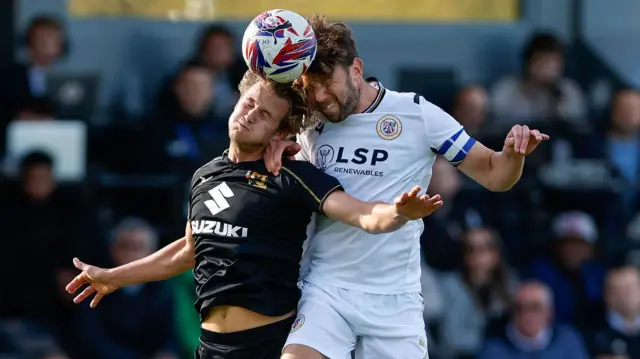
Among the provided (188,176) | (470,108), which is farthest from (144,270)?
(470,108)

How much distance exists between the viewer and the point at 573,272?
37.8 ft

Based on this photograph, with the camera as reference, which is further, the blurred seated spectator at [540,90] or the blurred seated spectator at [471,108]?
the blurred seated spectator at [540,90]

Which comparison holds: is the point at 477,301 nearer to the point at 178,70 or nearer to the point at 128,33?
the point at 178,70

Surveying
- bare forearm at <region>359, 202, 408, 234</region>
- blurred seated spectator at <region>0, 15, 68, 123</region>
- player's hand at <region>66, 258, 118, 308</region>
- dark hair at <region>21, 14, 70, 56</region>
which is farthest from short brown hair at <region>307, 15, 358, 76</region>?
dark hair at <region>21, 14, 70, 56</region>

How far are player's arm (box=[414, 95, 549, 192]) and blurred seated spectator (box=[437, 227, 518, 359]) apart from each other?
15.2ft

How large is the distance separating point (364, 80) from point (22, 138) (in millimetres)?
→ 4975

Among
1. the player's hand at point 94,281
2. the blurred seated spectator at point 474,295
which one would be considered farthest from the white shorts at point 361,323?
the blurred seated spectator at point 474,295

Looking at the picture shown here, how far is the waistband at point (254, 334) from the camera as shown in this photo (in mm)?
6039

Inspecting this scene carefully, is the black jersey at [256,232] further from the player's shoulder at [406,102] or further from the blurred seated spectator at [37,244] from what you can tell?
the blurred seated spectator at [37,244]

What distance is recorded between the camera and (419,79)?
41.4 feet

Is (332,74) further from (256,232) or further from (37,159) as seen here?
(37,159)

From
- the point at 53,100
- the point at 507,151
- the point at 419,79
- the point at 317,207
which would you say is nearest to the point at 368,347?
the point at 317,207

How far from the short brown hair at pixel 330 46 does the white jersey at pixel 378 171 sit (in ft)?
0.97

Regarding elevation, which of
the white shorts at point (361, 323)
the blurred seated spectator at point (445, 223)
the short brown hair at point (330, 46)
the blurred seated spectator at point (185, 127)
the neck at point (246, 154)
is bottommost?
the blurred seated spectator at point (445, 223)
